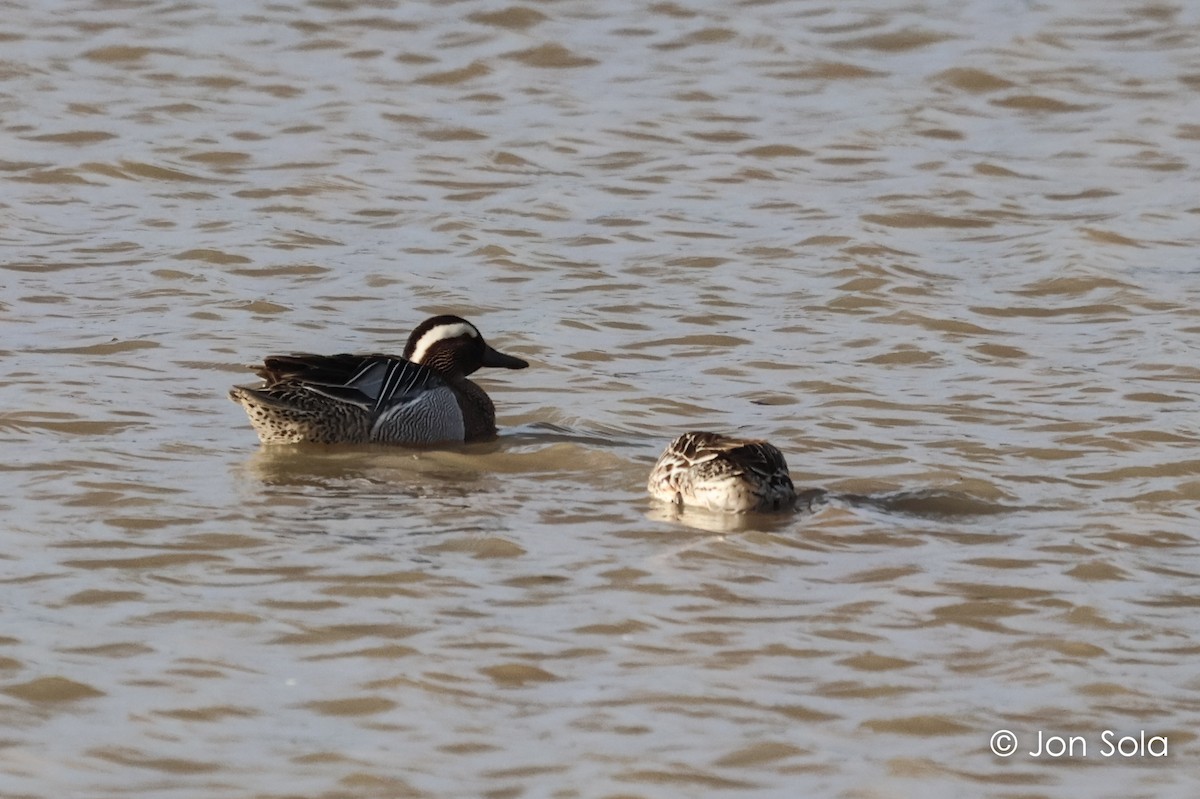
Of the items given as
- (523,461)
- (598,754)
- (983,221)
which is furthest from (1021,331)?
(598,754)

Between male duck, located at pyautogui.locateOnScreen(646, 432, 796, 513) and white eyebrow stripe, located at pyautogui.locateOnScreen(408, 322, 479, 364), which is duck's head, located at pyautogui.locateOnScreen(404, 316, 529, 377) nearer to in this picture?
white eyebrow stripe, located at pyautogui.locateOnScreen(408, 322, 479, 364)

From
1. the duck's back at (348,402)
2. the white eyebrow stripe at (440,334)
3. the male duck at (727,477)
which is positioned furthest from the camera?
the white eyebrow stripe at (440,334)

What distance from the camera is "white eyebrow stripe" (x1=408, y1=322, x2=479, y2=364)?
1144 cm

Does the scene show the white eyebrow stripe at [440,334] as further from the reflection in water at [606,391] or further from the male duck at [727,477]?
the male duck at [727,477]

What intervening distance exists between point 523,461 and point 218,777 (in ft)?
13.8

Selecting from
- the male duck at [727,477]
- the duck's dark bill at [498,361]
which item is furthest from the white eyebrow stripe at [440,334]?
the male duck at [727,477]

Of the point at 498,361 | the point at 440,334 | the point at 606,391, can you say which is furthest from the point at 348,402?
the point at 606,391

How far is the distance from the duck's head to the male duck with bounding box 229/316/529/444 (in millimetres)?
218

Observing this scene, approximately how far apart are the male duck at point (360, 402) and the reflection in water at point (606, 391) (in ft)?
0.52

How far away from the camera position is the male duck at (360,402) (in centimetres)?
1054

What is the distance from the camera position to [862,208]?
15.4 metres

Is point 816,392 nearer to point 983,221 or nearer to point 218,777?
point 983,221

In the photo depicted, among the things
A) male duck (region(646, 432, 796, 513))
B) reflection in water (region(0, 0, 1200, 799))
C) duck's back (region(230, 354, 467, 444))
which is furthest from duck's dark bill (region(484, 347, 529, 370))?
male duck (region(646, 432, 796, 513))

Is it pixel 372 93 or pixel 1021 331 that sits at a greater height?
pixel 372 93
